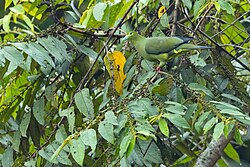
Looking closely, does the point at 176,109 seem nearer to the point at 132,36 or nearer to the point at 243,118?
the point at 243,118

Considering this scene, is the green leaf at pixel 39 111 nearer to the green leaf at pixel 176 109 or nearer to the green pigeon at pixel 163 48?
the green pigeon at pixel 163 48

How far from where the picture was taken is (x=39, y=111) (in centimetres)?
113

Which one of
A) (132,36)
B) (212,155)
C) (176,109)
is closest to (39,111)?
(132,36)

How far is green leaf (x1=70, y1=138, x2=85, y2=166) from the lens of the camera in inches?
31.2

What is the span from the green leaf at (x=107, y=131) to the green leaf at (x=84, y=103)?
14cm

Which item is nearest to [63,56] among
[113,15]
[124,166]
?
[113,15]

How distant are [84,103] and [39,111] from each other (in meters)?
0.20

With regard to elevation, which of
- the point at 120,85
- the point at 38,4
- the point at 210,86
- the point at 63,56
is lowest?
the point at 210,86

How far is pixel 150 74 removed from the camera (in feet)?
3.18

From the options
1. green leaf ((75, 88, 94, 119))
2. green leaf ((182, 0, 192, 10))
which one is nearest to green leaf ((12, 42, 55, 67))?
green leaf ((75, 88, 94, 119))

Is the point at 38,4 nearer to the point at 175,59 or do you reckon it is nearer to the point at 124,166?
the point at 175,59

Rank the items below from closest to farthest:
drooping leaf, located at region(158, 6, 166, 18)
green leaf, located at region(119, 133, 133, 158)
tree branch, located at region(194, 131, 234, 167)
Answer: green leaf, located at region(119, 133, 133, 158), drooping leaf, located at region(158, 6, 166, 18), tree branch, located at region(194, 131, 234, 167)

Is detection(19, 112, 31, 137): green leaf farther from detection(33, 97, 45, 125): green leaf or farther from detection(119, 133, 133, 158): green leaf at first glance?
detection(119, 133, 133, 158): green leaf

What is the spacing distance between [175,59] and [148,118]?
0.35 meters
